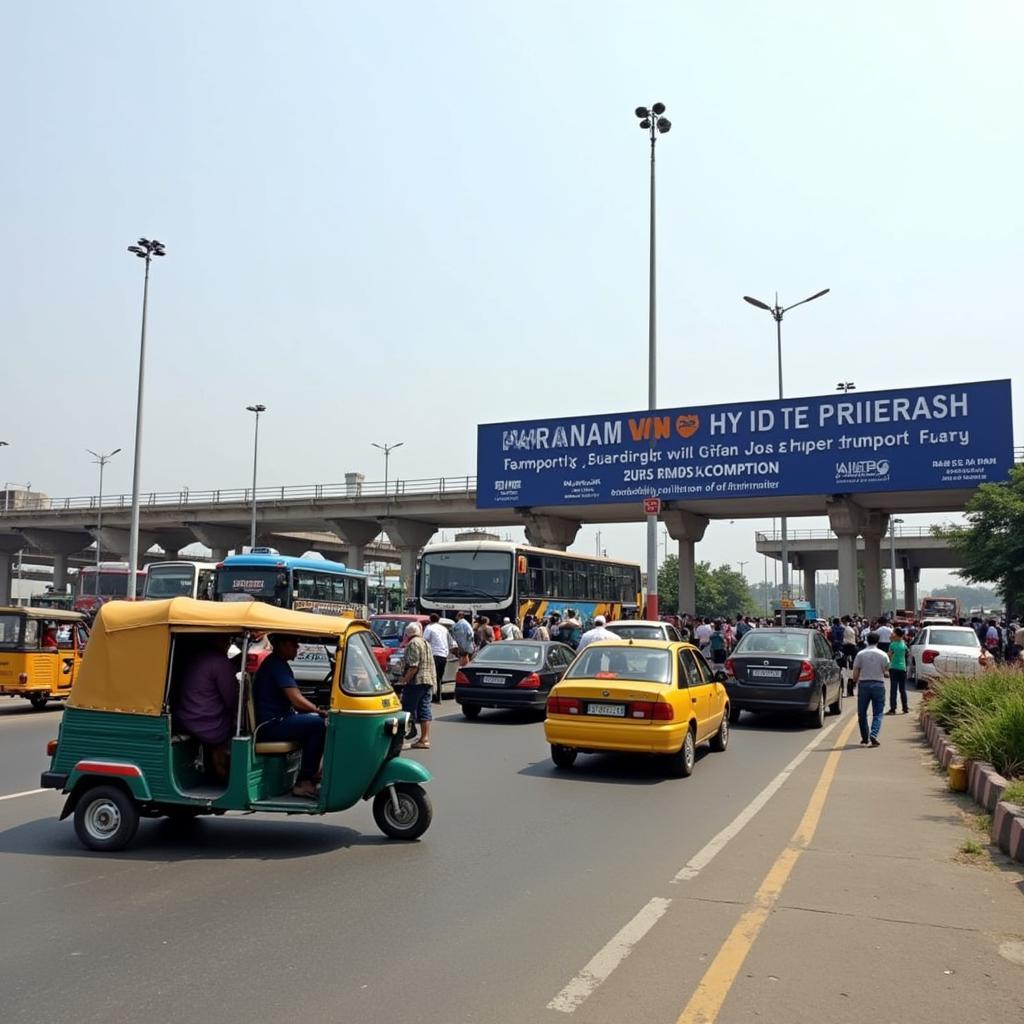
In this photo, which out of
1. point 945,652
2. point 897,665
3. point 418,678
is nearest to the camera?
point 418,678

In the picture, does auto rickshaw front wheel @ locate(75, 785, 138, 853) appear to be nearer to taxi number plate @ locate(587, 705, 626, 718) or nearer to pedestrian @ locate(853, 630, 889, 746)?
taxi number plate @ locate(587, 705, 626, 718)

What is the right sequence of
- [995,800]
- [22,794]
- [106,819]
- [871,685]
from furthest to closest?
[871,685] < [22,794] < [995,800] < [106,819]

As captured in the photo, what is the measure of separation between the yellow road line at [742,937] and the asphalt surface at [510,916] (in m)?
0.04

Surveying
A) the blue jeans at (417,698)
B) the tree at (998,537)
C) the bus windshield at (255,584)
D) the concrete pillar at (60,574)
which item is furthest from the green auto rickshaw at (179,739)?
the concrete pillar at (60,574)

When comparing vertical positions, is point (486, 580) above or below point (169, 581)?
above

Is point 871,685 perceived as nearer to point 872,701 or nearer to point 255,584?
point 872,701

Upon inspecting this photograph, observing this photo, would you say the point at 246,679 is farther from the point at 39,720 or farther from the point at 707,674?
the point at 39,720

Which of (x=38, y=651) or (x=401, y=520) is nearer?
(x=38, y=651)

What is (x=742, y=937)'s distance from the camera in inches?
216

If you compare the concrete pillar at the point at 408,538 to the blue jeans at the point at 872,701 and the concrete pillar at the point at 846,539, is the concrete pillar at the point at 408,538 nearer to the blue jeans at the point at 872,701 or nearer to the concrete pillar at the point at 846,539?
the concrete pillar at the point at 846,539

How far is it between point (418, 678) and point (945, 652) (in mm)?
15019

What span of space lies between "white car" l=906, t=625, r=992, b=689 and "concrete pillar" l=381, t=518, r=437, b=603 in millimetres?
32639

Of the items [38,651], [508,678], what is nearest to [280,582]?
[38,651]

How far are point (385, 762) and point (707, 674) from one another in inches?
261
